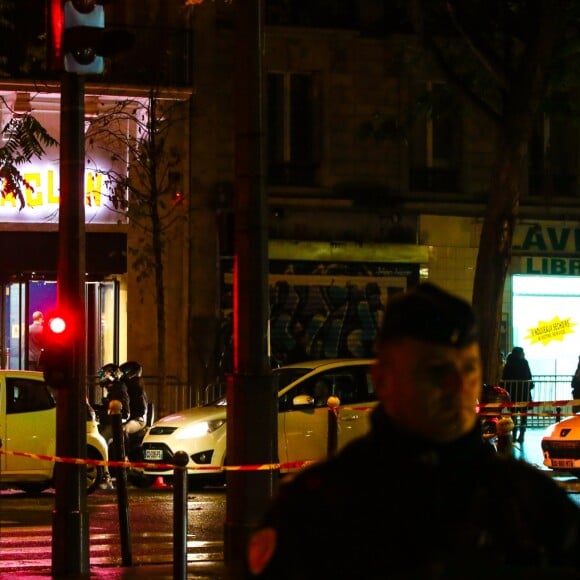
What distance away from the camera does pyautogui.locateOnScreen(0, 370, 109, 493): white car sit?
55.6 ft

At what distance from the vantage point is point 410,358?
2.55 meters

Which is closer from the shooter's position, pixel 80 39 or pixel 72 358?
pixel 80 39

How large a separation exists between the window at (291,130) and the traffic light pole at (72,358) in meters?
17.3

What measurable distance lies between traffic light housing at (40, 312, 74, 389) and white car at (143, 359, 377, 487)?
22.9 ft

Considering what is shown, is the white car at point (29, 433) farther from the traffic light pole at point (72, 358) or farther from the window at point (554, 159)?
the window at point (554, 159)

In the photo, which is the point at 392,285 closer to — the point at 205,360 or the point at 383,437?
the point at 205,360

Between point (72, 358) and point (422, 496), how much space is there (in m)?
8.09

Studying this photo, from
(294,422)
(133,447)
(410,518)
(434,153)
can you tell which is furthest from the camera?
(434,153)

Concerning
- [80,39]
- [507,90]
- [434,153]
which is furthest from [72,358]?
[434,153]

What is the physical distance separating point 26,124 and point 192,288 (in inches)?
356

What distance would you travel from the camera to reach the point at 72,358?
33.7ft

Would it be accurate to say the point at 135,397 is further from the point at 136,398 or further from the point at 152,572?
the point at 152,572

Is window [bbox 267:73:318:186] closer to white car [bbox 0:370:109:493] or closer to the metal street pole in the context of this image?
white car [bbox 0:370:109:493]

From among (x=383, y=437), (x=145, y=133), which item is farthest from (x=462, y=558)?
(x=145, y=133)
